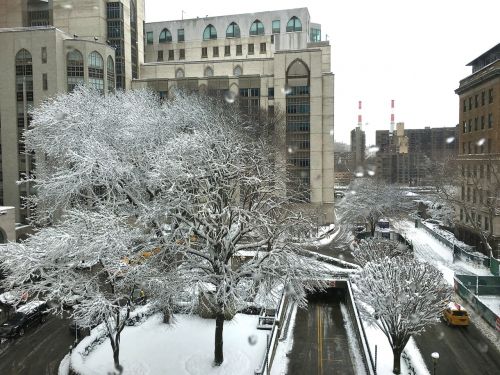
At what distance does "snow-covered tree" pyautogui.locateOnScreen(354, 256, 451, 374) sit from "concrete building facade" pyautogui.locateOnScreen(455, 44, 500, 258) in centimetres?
2089

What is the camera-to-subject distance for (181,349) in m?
21.0

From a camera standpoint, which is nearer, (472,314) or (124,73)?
(472,314)

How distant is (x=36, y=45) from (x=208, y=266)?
134 ft

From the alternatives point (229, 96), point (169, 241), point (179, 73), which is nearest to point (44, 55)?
point (179, 73)

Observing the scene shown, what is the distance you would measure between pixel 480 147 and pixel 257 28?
3995 centimetres

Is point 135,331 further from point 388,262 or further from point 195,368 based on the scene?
point 388,262

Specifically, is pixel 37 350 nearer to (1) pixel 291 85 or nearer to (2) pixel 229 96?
(2) pixel 229 96

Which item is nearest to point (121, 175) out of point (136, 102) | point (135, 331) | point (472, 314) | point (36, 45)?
point (135, 331)

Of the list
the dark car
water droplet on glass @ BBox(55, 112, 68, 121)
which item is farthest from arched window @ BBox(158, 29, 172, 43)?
the dark car

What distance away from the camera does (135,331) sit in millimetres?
23000

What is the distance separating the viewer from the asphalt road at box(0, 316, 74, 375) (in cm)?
1977

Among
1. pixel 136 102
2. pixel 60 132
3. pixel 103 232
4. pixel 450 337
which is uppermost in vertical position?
pixel 136 102

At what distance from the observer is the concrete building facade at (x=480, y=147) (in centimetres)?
4069

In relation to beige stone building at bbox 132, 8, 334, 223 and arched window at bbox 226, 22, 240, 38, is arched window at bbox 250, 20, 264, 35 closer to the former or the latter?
beige stone building at bbox 132, 8, 334, 223
